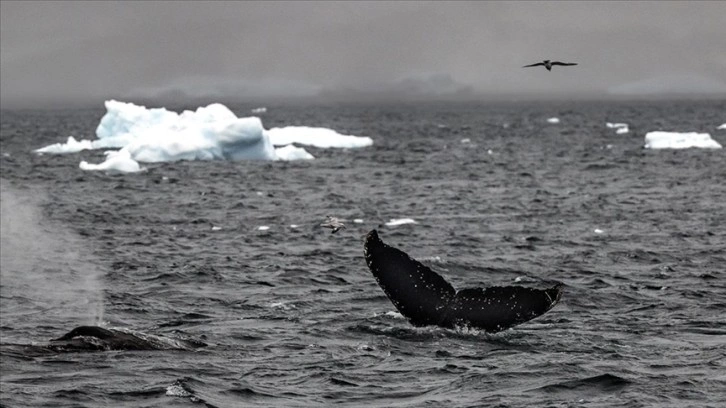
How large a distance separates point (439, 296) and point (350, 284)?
1087 cm

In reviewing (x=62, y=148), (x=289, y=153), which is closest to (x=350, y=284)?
(x=289, y=153)

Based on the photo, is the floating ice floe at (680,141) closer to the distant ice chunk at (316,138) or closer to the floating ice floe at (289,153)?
the distant ice chunk at (316,138)

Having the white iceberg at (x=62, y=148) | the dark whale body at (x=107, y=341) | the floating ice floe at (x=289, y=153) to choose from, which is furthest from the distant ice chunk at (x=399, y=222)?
the white iceberg at (x=62, y=148)

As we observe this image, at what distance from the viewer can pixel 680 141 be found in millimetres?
80375

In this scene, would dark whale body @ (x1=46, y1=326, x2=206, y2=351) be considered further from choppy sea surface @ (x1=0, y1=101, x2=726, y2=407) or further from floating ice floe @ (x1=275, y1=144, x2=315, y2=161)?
floating ice floe @ (x1=275, y1=144, x2=315, y2=161)

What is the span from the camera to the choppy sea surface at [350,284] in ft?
51.2

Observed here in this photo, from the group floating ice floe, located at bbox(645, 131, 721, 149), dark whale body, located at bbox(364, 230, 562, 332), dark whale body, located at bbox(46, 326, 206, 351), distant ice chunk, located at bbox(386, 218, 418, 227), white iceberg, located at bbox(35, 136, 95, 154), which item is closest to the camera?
dark whale body, located at bbox(364, 230, 562, 332)

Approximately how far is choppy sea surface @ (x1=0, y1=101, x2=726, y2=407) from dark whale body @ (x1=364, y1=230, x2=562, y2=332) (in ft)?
3.21

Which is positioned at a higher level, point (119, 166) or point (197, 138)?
point (197, 138)

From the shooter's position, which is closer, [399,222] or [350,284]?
[350,284]

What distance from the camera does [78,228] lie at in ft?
122

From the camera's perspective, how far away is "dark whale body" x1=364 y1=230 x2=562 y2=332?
14797mm

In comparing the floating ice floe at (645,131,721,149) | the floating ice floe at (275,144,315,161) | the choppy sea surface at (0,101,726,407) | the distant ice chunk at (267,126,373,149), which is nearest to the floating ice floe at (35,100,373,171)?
the floating ice floe at (275,144,315,161)

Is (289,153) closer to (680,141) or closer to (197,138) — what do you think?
(197,138)
